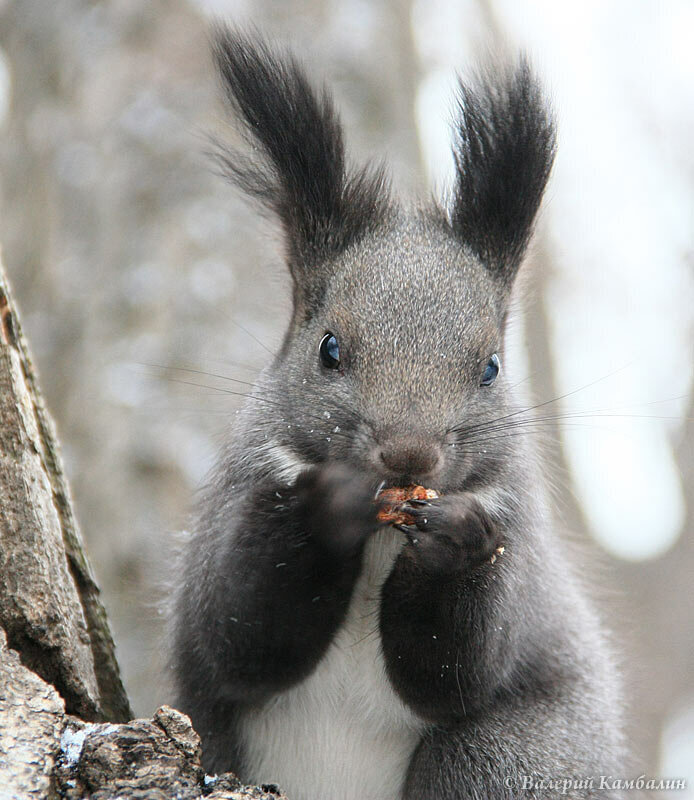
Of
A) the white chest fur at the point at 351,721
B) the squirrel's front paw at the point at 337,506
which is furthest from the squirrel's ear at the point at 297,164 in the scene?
the white chest fur at the point at 351,721

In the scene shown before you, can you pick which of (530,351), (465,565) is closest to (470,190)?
(465,565)

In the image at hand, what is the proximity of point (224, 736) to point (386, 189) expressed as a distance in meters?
1.98

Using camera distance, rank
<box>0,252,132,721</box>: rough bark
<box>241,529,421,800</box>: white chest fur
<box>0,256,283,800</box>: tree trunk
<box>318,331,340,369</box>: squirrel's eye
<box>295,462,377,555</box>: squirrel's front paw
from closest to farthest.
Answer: <box>0,256,283,800</box>: tree trunk
<box>0,252,132,721</box>: rough bark
<box>295,462,377,555</box>: squirrel's front paw
<box>318,331,340,369</box>: squirrel's eye
<box>241,529,421,800</box>: white chest fur

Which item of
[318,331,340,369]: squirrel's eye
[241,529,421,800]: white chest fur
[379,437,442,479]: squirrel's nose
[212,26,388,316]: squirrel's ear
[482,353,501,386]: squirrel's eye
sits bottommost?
[241,529,421,800]: white chest fur

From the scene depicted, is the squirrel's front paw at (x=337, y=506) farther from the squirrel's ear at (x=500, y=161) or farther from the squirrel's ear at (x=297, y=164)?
the squirrel's ear at (x=500, y=161)

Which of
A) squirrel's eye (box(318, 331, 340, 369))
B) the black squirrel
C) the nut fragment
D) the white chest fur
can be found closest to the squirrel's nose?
the black squirrel

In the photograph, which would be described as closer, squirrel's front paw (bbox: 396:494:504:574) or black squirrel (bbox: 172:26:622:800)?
squirrel's front paw (bbox: 396:494:504:574)

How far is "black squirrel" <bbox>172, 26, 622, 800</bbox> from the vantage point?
2863 millimetres

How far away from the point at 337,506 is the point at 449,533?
320 millimetres

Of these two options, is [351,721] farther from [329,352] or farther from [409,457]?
[329,352]

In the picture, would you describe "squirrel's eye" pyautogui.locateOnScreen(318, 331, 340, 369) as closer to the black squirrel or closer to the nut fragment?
the black squirrel

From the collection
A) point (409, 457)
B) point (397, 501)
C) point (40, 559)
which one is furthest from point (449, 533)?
point (40, 559)

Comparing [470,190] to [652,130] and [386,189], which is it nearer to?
[386,189]

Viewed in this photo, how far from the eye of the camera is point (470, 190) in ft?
11.4
